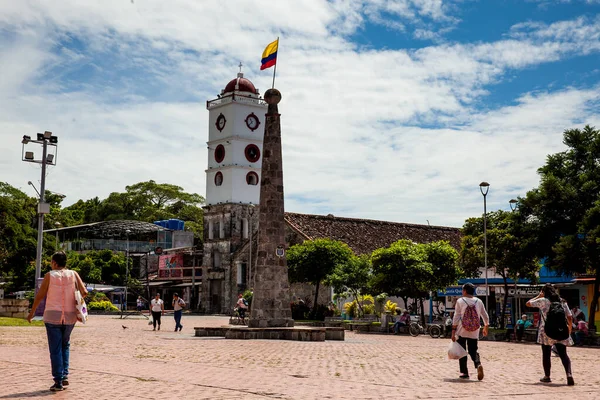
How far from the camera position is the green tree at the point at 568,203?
2559cm

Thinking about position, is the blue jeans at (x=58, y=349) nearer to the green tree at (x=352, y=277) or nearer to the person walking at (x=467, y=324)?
the person walking at (x=467, y=324)

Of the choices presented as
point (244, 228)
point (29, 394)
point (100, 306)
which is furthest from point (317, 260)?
point (29, 394)

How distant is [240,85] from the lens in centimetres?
6681

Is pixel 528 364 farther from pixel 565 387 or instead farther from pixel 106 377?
pixel 106 377

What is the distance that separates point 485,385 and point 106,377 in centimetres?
531

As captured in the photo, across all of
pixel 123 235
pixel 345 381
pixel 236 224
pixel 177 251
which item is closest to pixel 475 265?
pixel 345 381

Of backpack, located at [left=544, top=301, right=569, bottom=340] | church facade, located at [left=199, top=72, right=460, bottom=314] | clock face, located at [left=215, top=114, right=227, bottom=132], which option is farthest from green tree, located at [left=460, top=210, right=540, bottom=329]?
clock face, located at [left=215, top=114, right=227, bottom=132]

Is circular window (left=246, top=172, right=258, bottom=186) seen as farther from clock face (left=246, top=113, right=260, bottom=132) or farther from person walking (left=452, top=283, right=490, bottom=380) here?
person walking (left=452, top=283, right=490, bottom=380)

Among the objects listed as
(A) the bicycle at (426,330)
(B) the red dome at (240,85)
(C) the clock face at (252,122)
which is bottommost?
(A) the bicycle at (426,330)

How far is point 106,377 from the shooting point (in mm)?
9961

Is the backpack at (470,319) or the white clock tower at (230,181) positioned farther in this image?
the white clock tower at (230,181)

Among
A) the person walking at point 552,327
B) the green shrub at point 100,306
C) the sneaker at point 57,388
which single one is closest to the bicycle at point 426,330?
the person walking at point 552,327

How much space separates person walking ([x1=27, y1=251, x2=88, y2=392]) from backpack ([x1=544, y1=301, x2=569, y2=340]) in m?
6.94

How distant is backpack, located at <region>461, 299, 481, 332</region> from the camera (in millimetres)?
11203
